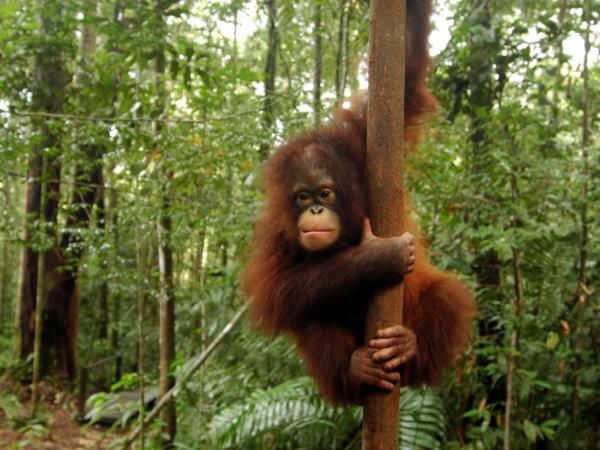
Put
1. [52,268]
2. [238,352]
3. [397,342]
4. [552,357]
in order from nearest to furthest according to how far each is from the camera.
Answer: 1. [397,342]
2. [552,357]
3. [238,352]
4. [52,268]

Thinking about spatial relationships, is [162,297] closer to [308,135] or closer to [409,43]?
[308,135]

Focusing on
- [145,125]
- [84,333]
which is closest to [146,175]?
[145,125]

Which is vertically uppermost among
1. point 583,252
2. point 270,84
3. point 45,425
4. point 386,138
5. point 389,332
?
point 270,84

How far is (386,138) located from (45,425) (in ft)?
20.8

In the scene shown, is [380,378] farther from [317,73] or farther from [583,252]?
[317,73]

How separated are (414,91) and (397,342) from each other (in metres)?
1.24

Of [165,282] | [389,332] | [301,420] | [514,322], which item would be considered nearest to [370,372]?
[389,332]

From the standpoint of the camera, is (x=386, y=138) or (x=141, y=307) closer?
(x=386, y=138)

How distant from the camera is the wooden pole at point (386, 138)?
5.56 ft

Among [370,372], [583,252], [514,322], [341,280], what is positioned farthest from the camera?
[583,252]

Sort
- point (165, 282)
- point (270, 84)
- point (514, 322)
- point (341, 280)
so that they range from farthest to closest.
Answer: point (270, 84)
point (165, 282)
point (514, 322)
point (341, 280)

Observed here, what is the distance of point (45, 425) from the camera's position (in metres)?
6.66

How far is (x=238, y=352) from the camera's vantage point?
18.3 ft

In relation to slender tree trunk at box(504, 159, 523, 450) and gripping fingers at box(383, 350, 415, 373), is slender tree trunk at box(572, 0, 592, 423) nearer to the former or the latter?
slender tree trunk at box(504, 159, 523, 450)
